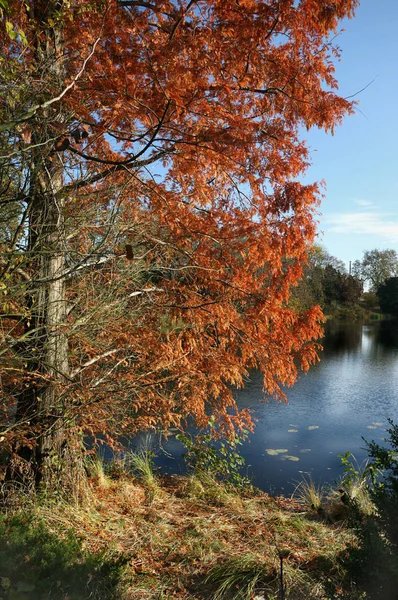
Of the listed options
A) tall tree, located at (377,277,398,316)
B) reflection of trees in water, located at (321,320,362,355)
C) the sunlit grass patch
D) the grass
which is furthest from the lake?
tall tree, located at (377,277,398,316)

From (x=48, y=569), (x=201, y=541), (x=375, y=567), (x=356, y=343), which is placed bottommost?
(x=356, y=343)

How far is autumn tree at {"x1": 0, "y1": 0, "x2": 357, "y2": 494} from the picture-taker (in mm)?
4402

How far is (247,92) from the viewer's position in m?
5.66

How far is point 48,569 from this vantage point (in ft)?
9.84

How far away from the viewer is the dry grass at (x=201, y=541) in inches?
158

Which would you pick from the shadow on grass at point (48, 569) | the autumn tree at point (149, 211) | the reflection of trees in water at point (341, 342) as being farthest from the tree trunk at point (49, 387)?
the reflection of trees in water at point (341, 342)

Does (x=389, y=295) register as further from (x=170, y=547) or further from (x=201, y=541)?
(x=170, y=547)

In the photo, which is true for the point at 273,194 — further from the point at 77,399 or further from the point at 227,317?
the point at 77,399

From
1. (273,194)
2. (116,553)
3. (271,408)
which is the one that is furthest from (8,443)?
(271,408)

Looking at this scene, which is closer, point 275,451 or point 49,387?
point 49,387

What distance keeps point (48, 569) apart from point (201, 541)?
2.25 meters

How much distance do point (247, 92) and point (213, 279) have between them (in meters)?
2.31

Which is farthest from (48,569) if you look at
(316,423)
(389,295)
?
(389,295)

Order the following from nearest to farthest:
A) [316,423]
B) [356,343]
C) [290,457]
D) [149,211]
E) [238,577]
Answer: [238,577], [149,211], [290,457], [316,423], [356,343]
